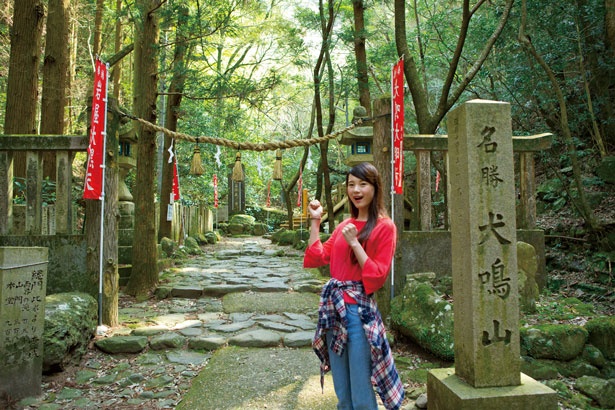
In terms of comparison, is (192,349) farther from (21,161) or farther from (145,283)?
(21,161)

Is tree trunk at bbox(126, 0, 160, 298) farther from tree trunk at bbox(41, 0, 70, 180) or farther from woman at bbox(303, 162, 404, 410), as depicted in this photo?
woman at bbox(303, 162, 404, 410)

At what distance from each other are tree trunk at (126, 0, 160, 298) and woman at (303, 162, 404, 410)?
16.3 ft

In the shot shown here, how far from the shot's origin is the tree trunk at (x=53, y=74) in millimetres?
9336

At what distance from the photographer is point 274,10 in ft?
57.4

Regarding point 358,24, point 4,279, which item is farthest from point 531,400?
point 358,24

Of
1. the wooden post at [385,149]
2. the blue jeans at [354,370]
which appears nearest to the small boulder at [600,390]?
the wooden post at [385,149]

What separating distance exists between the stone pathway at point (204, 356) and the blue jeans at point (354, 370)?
122 cm

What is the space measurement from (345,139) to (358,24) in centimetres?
464

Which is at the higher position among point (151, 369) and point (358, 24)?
point (358, 24)

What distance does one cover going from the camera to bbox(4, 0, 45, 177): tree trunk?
815cm

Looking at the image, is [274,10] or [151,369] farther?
[274,10]

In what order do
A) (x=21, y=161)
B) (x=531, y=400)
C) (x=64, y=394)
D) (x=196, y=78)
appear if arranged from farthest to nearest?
(x=21, y=161) → (x=196, y=78) → (x=64, y=394) → (x=531, y=400)

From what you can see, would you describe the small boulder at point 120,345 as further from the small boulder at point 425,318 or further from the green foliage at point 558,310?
the green foliage at point 558,310

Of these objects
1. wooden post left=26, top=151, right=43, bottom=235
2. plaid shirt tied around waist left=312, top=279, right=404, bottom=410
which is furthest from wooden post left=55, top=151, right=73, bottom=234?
plaid shirt tied around waist left=312, top=279, right=404, bottom=410
